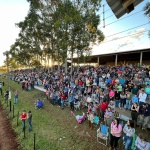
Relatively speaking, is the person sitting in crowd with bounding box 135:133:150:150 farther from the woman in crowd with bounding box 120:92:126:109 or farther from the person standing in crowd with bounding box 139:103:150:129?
the woman in crowd with bounding box 120:92:126:109

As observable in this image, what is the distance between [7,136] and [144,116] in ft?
33.2

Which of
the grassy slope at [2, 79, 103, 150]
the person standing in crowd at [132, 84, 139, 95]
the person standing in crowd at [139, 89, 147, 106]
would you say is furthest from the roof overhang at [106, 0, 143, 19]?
the person standing in crowd at [132, 84, 139, 95]

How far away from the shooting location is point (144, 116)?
30.8 feet

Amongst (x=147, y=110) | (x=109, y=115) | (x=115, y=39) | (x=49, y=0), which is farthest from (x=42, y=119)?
(x=115, y=39)

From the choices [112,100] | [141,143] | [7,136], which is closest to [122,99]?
[112,100]

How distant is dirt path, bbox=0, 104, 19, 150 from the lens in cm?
1117

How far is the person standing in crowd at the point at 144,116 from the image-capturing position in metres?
9.34

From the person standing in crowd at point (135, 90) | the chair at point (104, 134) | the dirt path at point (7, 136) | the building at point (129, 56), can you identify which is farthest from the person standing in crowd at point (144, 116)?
the building at point (129, 56)

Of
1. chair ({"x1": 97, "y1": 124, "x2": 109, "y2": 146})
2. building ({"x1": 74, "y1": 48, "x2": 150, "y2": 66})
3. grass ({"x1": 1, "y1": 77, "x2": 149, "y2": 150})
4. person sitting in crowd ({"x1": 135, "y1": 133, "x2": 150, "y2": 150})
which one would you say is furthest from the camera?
building ({"x1": 74, "y1": 48, "x2": 150, "y2": 66})

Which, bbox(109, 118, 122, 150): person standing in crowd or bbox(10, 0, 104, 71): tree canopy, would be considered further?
bbox(10, 0, 104, 71): tree canopy

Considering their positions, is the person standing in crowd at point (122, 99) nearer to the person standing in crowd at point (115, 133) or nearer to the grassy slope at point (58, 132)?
the grassy slope at point (58, 132)

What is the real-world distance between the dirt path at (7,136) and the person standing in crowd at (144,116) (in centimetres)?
817

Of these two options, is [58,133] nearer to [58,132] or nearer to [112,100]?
[58,132]

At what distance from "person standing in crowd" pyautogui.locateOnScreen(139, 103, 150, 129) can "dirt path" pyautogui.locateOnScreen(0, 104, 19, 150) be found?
817cm
